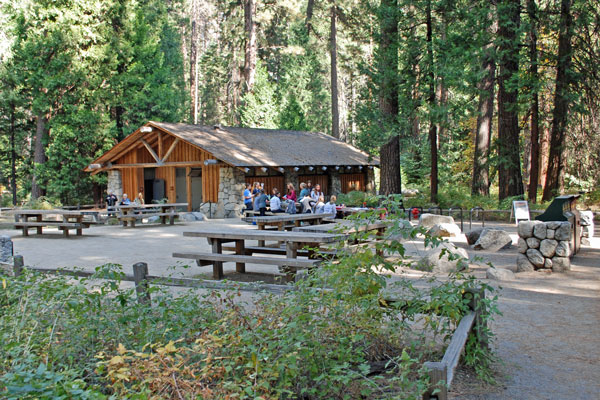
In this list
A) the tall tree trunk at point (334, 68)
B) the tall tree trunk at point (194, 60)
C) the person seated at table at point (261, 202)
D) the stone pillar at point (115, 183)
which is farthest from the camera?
the tall tree trunk at point (194, 60)

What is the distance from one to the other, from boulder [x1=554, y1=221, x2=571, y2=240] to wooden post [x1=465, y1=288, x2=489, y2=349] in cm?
535

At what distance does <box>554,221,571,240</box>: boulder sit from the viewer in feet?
30.6

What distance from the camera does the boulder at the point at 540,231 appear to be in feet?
31.2

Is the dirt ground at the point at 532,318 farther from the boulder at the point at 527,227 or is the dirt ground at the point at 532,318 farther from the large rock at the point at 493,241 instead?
the boulder at the point at 527,227

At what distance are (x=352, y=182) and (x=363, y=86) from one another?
5.50 metres

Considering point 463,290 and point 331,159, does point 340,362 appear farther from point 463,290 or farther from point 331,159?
point 331,159

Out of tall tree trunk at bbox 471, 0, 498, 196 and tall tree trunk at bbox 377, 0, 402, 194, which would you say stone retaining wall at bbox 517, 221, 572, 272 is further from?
tall tree trunk at bbox 377, 0, 402, 194

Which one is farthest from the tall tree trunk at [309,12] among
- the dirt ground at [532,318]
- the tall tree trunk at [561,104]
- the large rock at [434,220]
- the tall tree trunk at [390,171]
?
the dirt ground at [532,318]

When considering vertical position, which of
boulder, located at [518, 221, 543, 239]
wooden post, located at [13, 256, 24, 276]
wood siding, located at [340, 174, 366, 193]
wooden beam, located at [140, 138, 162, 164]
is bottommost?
wooden post, located at [13, 256, 24, 276]

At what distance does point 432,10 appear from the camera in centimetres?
2188

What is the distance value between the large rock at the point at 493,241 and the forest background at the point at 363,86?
7146mm

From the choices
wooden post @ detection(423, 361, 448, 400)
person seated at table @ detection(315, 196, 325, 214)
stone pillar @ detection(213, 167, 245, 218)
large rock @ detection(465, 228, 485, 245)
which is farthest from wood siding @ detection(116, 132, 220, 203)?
wooden post @ detection(423, 361, 448, 400)

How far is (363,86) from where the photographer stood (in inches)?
1218

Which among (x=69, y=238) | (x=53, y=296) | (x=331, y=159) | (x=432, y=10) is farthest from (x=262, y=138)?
(x=53, y=296)
